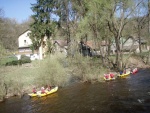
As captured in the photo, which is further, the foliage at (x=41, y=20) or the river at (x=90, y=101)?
the foliage at (x=41, y=20)

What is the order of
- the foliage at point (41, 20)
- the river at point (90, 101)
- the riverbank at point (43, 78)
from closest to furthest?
the river at point (90, 101) → the riverbank at point (43, 78) → the foliage at point (41, 20)

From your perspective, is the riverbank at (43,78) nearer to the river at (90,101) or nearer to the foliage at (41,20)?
the river at (90,101)

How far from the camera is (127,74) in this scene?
3353cm

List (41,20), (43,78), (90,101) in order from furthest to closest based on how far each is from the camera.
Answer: (41,20)
(43,78)
(90,101)

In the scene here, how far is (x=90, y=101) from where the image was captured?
20500 millimetres

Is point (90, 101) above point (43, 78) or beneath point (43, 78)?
beneath

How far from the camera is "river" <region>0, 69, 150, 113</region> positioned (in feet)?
59.5

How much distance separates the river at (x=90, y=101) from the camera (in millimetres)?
18141

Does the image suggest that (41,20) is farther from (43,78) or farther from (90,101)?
(90,101)

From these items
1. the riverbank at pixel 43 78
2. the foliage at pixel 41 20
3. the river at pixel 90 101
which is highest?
the foliage at pixel 41 20

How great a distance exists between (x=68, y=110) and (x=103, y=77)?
14.0 metres

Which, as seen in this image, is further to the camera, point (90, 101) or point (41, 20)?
point (41, 20)

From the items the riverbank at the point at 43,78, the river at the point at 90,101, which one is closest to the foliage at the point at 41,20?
the riverbank at the point at 43,78

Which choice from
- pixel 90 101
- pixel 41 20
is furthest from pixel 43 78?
pixel 41 20
